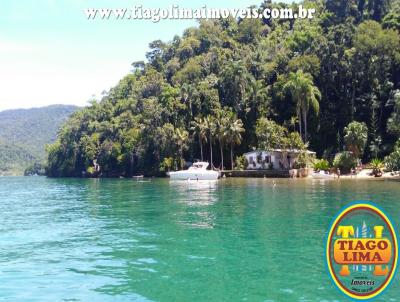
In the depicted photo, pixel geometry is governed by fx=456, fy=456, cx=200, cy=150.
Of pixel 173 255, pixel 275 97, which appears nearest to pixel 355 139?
pixel 275 97

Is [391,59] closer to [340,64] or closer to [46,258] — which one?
[340,64]

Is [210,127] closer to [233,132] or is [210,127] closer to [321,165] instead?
[233,132]

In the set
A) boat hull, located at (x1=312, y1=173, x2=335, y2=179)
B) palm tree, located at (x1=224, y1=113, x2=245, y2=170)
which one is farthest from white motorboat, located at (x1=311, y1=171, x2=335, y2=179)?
palm tree, located at (x1=224, y1=113, x2=245, y2=170)

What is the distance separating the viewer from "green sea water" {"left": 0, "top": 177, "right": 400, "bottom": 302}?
1332 centimetres

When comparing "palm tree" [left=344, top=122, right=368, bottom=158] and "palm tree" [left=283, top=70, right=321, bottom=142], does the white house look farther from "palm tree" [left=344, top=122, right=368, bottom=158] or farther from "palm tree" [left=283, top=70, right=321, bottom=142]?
"palm tree" [left=344, top=122, right=368, bottom=158]

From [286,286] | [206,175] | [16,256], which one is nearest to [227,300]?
[286,286]

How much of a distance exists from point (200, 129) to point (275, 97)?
16.4 m

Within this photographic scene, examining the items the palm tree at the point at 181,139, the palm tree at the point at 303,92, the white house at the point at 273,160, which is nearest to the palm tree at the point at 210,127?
the palm tree at the point at 181,139

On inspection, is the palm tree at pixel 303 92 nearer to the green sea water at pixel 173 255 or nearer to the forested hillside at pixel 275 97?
the forested hillside at pixel 275 97

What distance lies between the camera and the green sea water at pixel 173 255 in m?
13.3

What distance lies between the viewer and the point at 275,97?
298 ft

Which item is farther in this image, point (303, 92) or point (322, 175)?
point (303, 92)

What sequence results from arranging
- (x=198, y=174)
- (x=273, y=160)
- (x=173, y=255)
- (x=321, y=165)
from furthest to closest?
(x=273, y=160)
(x=321, y=165)
(x=198, y=174)
(x=173, y=255)

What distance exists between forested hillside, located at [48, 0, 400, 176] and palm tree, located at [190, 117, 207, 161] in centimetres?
23
